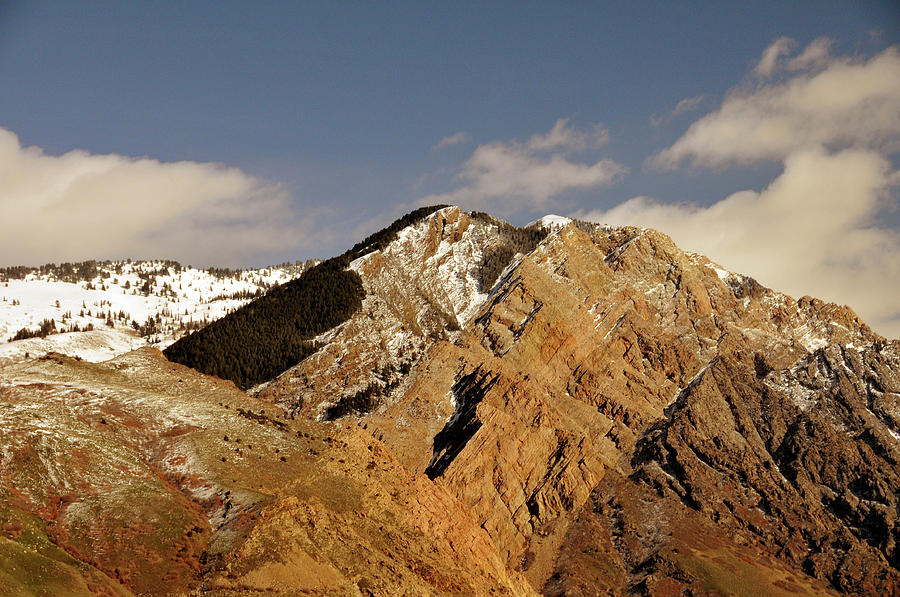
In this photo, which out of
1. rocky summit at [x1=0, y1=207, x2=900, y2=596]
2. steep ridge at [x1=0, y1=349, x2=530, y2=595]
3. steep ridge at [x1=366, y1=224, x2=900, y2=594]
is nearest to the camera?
steep ridge at [x1=0, y1=349, x2=530, y2=595]

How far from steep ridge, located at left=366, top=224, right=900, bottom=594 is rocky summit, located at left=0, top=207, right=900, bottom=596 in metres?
0.39

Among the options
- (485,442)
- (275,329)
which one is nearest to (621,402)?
(485,442)

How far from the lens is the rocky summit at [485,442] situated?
56.3m

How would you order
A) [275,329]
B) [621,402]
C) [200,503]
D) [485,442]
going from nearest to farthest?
[200,503] < [485,442] < [621,402] < [275,329]

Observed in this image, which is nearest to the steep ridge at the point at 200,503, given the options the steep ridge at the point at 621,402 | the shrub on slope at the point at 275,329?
the steep ridge at the point at 621,402

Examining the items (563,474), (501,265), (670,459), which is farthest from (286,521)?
(501,265)

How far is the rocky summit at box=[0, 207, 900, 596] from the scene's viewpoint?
5631cm

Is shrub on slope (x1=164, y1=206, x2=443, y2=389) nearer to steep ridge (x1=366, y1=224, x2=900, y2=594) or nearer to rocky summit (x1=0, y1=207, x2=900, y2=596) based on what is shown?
rocky summit (x1=0, y1=207, x2=900, y2=596)

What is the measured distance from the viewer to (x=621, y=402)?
111 m

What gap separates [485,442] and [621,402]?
94.5 feet

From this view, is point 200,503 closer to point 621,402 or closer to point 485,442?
point 485,442

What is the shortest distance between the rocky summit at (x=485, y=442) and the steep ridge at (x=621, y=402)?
39 centimetres

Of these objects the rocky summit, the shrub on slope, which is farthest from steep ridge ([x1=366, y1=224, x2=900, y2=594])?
the shrub on slope

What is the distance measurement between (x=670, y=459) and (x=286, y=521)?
66.0 m
